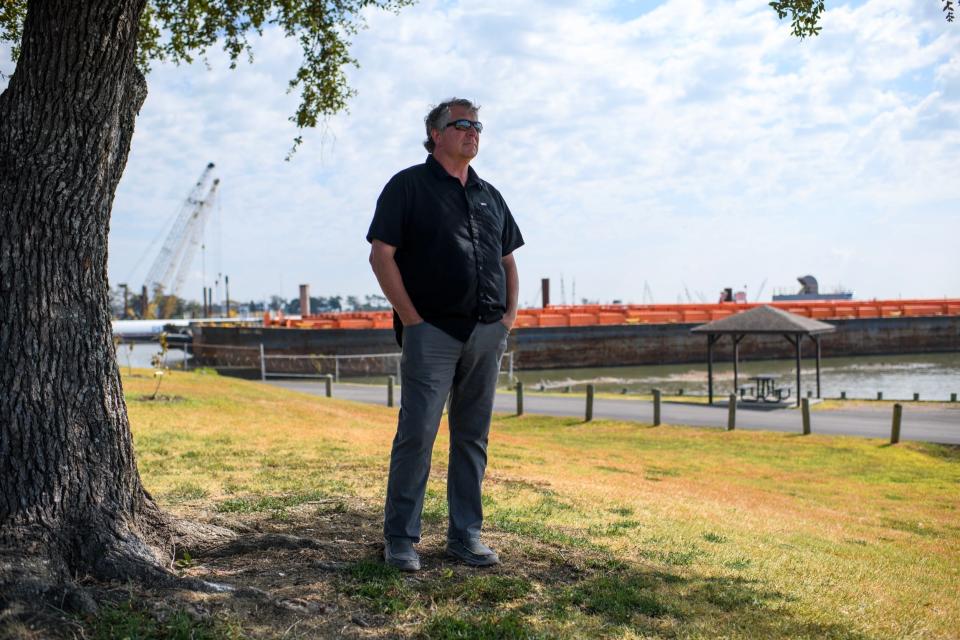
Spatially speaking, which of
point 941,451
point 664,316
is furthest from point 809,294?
point 941,451

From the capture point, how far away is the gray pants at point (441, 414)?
412 centimetres

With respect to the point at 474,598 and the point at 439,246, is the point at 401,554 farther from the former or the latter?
the point at 439,246

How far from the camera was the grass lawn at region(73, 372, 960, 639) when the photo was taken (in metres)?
3.62

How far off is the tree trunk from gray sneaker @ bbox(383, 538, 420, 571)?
3.40 feet

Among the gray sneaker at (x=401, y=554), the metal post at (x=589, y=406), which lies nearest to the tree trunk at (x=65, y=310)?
the gray sneaker at (x=401, y=554)

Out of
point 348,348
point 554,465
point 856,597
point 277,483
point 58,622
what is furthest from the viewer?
point 348,348

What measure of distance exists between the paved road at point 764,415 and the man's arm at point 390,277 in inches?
610

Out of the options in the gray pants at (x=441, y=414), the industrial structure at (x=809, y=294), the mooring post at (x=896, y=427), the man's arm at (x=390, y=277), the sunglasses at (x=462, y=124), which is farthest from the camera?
the industrial structure at (x=809, y=294)

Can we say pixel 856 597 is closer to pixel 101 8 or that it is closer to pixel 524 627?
pixel 524 627

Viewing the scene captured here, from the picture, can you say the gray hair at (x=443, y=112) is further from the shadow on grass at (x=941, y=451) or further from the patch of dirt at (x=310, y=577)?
the shadow on grass at (x=941, y=451)

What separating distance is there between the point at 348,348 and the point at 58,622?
44.6 metres

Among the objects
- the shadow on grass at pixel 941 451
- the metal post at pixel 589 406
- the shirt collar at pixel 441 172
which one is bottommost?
the shadow on grass at pixel 941 451

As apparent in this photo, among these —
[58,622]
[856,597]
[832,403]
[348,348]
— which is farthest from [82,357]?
[348,348]

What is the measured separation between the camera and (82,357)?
3.96 m
